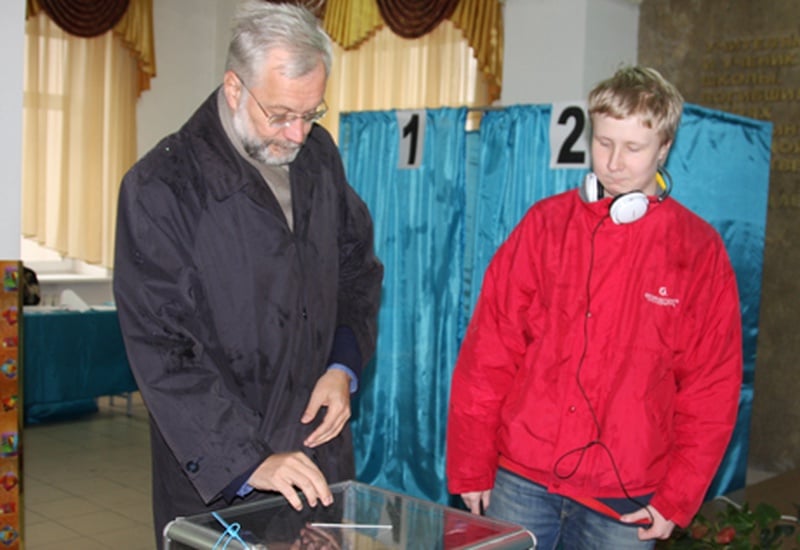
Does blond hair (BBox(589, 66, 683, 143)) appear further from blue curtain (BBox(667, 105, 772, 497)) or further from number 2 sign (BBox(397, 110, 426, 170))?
number 2 sign (BBox(397, 110, 426, 170))

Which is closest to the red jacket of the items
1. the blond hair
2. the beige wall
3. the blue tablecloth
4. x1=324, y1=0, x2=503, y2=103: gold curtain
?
the blond hair

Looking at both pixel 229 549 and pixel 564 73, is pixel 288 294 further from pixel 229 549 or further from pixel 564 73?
pixel 564 73

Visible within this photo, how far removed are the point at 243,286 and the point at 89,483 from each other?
147 inches

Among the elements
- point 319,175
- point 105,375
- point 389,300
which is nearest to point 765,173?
point 389,300

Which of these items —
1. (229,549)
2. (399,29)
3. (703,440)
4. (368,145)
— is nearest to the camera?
(229,549)

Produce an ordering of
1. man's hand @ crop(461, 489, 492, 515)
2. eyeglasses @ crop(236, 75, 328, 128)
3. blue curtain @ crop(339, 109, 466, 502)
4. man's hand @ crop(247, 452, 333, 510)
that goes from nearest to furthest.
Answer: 1. man's hand @ crop(247, 452, 333, 510)
2. eyeglasses @ crop(236, 75, 328, 128)
3. man's hand @ crop(461, 489, 492, 515)
4. blue curtain @ crop(339, 109, 466, 502)

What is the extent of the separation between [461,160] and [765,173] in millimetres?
1288

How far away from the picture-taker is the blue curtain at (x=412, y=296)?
420 centimetres

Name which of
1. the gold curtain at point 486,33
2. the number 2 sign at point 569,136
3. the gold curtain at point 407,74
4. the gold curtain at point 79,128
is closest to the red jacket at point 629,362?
the number 2 sign at point 569,136

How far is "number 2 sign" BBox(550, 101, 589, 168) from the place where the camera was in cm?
371

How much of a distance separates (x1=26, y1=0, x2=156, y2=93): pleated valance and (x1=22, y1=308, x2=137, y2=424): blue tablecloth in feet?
8.12

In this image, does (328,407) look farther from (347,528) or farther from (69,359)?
(69,359)

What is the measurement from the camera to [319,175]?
178 cm

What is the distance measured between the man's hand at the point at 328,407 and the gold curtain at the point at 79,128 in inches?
238
